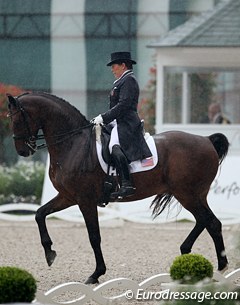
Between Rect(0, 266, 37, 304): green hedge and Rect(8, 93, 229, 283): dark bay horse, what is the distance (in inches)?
132

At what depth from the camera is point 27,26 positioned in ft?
83.1

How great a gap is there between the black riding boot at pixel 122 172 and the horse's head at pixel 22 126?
81 cm

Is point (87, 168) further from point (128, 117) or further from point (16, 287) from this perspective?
point (16, 287)

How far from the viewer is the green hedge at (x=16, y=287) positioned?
7.89 m

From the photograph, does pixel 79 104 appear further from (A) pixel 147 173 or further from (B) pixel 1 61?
(A) pixel 147 173

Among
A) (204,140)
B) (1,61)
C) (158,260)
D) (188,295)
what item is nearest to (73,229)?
(158,260)

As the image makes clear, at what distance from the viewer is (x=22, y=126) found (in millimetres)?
11641

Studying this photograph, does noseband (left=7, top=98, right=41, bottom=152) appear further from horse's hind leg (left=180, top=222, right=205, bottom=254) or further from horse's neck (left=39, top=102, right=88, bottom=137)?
horse's hind leg (left=180, top=222, right=205, bottom=254)

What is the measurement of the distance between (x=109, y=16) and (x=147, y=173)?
1364 centimetres

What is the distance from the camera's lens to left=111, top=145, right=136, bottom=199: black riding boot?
1161 cm

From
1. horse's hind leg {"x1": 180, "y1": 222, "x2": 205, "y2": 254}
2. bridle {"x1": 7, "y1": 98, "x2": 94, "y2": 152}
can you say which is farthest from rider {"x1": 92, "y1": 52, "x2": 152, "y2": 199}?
horse's hind leg {"x1": 180, "y1": 222, "x2": 205, "y2": 254}

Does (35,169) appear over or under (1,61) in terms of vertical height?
under

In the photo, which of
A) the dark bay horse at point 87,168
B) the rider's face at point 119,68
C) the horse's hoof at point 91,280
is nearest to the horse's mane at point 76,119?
the dark bay horse at point 87,168

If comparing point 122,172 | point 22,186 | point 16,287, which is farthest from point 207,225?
point 22,186
